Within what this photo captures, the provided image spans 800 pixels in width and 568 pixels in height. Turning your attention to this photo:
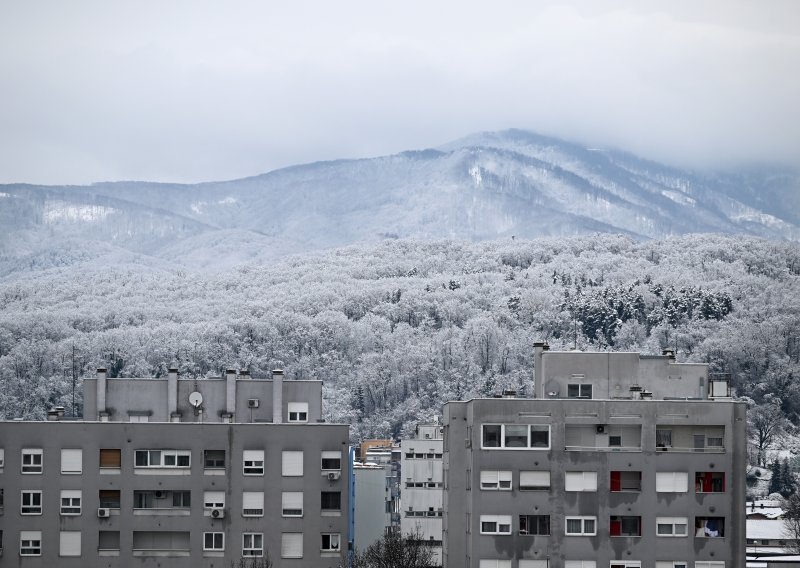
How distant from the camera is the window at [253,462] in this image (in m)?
65.0

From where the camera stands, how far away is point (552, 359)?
2596 inches

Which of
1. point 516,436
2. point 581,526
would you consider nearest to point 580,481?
point 581,526

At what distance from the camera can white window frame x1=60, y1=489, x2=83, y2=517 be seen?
2539 inches

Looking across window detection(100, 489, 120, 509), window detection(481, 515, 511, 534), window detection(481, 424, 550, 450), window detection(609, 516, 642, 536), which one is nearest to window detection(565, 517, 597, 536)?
window detection(609, 516, 642, 536)

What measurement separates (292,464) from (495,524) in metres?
9.36

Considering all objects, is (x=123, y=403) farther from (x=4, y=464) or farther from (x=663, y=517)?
(x=663, y=517)

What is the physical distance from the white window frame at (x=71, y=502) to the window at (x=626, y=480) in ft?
63.7

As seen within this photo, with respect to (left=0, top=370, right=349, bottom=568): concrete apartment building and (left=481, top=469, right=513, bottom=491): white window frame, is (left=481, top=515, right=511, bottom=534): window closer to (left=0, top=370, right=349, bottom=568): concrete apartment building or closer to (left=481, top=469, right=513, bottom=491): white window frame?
(left=481, top=469, right=513, bottom=491): white window frame

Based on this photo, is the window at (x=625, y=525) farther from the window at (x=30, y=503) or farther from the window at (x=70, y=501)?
the window at (x=30, y=503)

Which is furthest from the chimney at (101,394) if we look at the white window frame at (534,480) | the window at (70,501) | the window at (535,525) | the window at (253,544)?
the window at (535,525)

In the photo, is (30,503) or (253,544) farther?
(253,544)

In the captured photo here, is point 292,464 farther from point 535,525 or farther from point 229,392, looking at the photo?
point 229,392

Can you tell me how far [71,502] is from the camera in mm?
64625

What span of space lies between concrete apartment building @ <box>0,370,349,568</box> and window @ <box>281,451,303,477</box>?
1.4 inches
